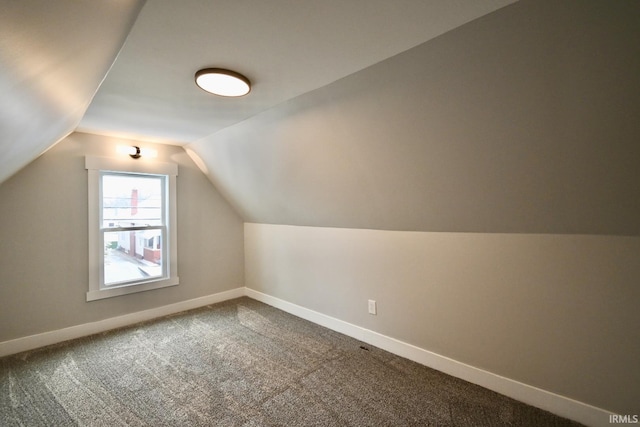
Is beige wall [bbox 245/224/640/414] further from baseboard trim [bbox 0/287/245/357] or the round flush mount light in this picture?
baseboard trim [bbox 0/287/245/357]

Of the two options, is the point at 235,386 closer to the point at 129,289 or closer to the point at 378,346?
the point at 378,346

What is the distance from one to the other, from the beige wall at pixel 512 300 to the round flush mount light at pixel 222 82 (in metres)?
1.74

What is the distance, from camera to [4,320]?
8.56 feet

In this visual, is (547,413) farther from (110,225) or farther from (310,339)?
(110,225)

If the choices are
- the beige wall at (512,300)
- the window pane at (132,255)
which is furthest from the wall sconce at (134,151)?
the beige wall at (512,300)

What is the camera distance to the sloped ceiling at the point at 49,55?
788 mm

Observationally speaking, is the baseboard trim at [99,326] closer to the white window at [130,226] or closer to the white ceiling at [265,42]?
the white window at [130,226]

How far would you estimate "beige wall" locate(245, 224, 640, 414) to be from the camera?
167 cm

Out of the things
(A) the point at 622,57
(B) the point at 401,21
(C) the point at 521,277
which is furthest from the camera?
(C) the point at 521,277

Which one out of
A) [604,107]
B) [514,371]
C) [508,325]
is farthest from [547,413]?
[604,107]

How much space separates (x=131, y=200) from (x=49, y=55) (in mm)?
2775

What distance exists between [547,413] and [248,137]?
3163mm

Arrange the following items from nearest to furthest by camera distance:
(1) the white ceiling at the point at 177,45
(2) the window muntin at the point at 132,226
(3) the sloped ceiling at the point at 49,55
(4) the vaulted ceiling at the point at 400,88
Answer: (3) the sloped ceiling at the point at 49,55
(1) the white ceiling at the point at 177,45
(4) the vaulted ceiling at the point at 400,88
(2) the window muntin at the point at 132,226

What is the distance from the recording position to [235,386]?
214 cm
